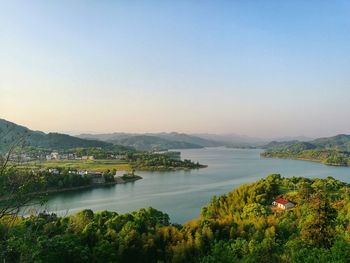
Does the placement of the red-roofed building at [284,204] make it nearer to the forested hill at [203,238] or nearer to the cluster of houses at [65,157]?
the forested hill at [203,238]

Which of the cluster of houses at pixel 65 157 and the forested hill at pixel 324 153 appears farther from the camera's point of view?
the forested hill at pixel 324 153

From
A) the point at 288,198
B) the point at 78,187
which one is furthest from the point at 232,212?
the point at 78,187

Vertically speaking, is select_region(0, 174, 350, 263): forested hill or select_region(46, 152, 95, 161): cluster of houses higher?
select_region(46, 152, 95, 161): cluster of houses

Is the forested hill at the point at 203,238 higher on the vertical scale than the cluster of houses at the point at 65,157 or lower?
lower

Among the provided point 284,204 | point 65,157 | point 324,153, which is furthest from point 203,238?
point 324,153

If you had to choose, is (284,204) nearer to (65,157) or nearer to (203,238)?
(203,238)

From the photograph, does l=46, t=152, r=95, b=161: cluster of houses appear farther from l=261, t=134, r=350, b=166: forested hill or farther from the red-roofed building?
the red-roofed building

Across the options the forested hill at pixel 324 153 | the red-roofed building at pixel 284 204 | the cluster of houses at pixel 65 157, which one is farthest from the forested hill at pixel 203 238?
the forested hill at pixel 324 153

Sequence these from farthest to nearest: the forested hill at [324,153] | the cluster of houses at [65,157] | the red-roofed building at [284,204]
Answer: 1. the forested hill at [324,153]
2. the cluster of houses at [65,157]
3. the red-roofed building at [284,204]

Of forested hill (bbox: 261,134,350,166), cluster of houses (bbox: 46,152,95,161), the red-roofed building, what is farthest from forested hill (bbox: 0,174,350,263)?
forested hill (bbox: 261,134,350,166)

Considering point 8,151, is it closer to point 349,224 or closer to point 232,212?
point 349,224

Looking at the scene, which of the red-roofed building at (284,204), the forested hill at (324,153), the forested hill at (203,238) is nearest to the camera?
the forested hill at (203,238)
